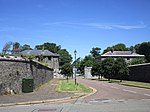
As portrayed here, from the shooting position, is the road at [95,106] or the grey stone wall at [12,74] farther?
the grey stone wall at [12,74]

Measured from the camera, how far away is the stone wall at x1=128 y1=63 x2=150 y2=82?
51.5 m

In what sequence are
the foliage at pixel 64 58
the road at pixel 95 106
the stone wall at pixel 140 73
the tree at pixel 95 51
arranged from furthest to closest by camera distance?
the tree at pixel 95 51 < the foliage at pixel 64 58 < the stone wall at pixel 140 73 < the road at pixel 95 106

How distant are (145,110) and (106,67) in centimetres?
5534

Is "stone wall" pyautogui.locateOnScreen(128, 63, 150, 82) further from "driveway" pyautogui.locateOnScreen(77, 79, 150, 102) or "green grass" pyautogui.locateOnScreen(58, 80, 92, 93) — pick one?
"driveway" pyautogui.locateOnScreen(77, 79, 150, 102)

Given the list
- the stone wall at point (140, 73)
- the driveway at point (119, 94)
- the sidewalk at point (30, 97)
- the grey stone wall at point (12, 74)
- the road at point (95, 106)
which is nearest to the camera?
the road at point (95, 106)

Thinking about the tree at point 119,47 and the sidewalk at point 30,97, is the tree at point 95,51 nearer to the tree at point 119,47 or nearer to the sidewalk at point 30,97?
the tree at point 119,47

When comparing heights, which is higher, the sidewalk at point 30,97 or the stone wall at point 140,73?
the stone wall at point 140,73

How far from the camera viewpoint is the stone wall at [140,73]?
51491 mm

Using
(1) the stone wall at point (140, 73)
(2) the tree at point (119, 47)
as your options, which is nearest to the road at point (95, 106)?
(1) the stone wall at point (140, 73)

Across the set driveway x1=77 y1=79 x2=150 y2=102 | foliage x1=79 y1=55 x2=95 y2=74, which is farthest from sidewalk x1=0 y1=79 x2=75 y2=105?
foliage x1=79 y1=55 x2=95 y2=74

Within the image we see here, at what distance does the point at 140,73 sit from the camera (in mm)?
56031

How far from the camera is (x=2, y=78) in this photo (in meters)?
22.0

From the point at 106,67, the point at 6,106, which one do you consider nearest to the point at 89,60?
the point at 106,67

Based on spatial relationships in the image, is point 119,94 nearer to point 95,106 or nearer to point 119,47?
point 95,106
